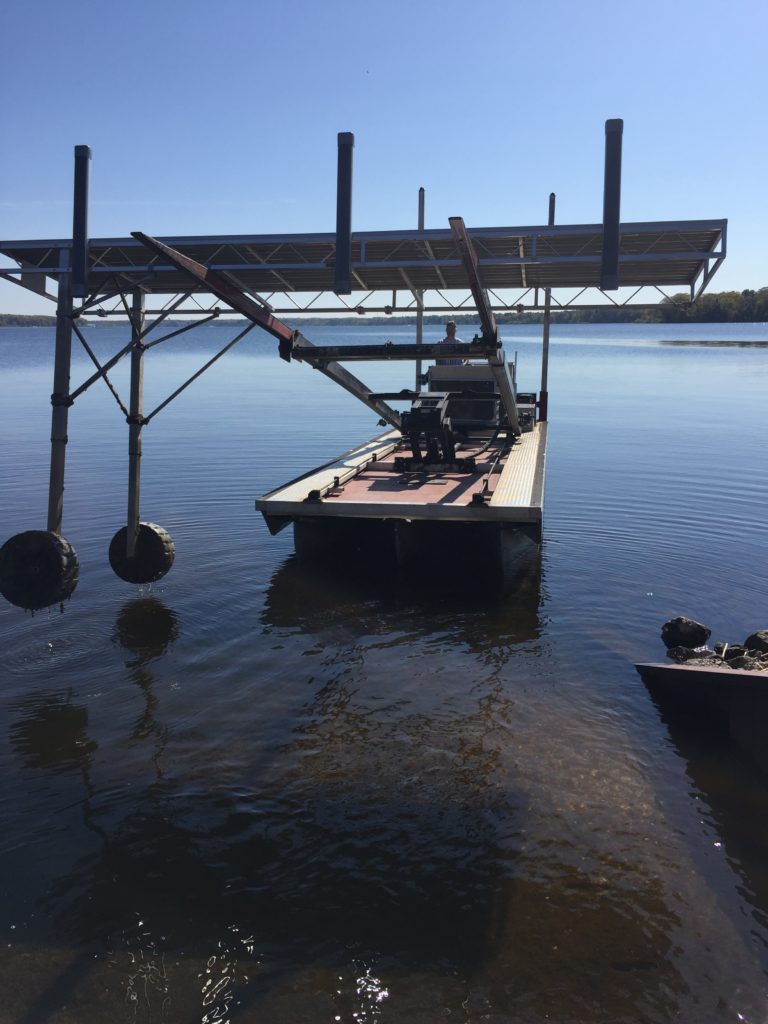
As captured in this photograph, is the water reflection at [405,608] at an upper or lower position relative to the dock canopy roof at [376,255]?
lower

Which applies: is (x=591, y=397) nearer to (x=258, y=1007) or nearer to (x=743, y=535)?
(x=743, y=535)

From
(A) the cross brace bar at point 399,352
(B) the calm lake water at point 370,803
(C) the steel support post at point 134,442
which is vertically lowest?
(B) the calm lake water at point 370,803

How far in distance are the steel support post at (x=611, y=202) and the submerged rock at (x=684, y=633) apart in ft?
17.0

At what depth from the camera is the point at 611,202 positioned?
41.4 ft

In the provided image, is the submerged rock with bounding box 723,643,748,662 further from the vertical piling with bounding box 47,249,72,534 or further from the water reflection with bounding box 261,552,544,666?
the vertical piling with bounding box 47,249,72,534

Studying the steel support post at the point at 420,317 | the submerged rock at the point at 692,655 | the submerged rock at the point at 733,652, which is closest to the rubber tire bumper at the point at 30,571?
the submerged rock at the point at 692,655

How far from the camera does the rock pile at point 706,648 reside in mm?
9617

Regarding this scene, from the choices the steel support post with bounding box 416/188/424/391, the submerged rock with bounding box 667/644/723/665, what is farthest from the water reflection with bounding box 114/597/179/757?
the steel support post with bounding box 416/188/424/391

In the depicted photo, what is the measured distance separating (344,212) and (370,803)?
352 inches

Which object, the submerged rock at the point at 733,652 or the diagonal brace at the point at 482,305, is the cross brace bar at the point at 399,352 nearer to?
the diagonal brace at the point at 482,305

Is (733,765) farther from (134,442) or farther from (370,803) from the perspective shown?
(134,442)

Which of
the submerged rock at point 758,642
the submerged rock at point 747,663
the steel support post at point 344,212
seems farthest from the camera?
the steel support post at point 344,212

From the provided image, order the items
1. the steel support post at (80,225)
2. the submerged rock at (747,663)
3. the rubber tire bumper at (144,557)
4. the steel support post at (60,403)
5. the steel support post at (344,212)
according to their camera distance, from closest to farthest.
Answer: the submerged rock at (747,663) → the steel support post at (60,403) → the steel support post at (80,225) → the rubber tire bumper at (144,557) → the steel support post at (344,212)

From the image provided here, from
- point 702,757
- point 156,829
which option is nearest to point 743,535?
point 702,757
